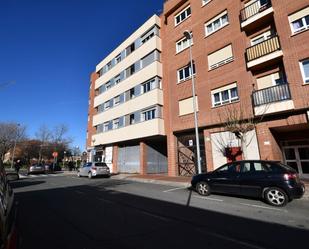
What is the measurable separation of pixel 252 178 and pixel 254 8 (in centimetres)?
1271

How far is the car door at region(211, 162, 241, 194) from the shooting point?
9305mm

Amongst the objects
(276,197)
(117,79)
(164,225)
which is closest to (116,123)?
(117,79)

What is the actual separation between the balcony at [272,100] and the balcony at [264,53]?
1856 millimetres

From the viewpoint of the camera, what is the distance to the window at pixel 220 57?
55.4 ft

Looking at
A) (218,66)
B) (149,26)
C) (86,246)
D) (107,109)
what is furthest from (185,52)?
(86,246)

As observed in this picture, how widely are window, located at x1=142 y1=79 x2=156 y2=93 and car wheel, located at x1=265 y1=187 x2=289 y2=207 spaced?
16.1 m

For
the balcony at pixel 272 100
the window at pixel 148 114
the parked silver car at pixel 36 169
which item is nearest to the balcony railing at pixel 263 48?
the balcony at pixel 272 100

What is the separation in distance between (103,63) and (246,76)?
23578 mm

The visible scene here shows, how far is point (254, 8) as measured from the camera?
15.5 meters

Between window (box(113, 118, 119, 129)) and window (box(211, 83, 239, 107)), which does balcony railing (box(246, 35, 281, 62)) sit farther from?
window (box(113, 118, 119, 129))

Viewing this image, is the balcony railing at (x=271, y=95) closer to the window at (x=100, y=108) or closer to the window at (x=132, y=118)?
the window at (x=132, y=118)

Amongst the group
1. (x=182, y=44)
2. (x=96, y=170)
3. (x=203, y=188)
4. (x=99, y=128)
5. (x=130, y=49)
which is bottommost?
(x=203, y=188)

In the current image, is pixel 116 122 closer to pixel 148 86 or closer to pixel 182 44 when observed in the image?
pixel 148 86

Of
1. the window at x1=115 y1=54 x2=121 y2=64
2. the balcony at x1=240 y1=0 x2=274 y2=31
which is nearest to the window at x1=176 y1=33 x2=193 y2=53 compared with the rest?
the balcony at x1=240 y1=0 x2=274 y2=31
